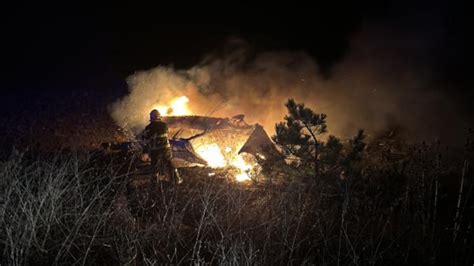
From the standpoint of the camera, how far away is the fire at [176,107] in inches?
465

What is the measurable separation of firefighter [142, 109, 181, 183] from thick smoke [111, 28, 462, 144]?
12.2 ft

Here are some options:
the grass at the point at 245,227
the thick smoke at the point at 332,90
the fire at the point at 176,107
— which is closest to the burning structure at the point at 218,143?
the fire at the point at 176,107

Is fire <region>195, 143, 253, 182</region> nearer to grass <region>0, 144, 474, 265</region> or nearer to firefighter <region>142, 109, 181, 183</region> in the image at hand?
firefighter <region>142, 109, 181, 183</region>

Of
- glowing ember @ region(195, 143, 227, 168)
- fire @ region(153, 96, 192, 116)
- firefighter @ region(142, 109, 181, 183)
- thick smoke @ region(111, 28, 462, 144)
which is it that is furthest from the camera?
thick smoke @ region(111, 28, 462, 144)

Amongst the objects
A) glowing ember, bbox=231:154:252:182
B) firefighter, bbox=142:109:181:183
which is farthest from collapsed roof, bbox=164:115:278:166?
firefighter, bbox=142:109:181:183

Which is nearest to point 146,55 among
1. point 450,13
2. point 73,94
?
point 73,94

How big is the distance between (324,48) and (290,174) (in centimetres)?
1381

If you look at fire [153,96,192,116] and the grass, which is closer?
the grass

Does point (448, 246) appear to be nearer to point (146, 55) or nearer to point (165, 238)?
point (165, 238)

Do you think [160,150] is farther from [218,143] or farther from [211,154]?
[218,143]

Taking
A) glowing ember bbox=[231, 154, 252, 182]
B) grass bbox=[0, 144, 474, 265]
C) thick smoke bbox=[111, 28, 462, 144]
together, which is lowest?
grass bbox=[0, 144, 474, 265]

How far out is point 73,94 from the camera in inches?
707

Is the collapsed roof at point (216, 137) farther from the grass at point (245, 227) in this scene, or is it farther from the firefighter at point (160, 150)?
the grass at point (245, 227)

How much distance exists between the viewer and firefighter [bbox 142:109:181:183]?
7949 mm
